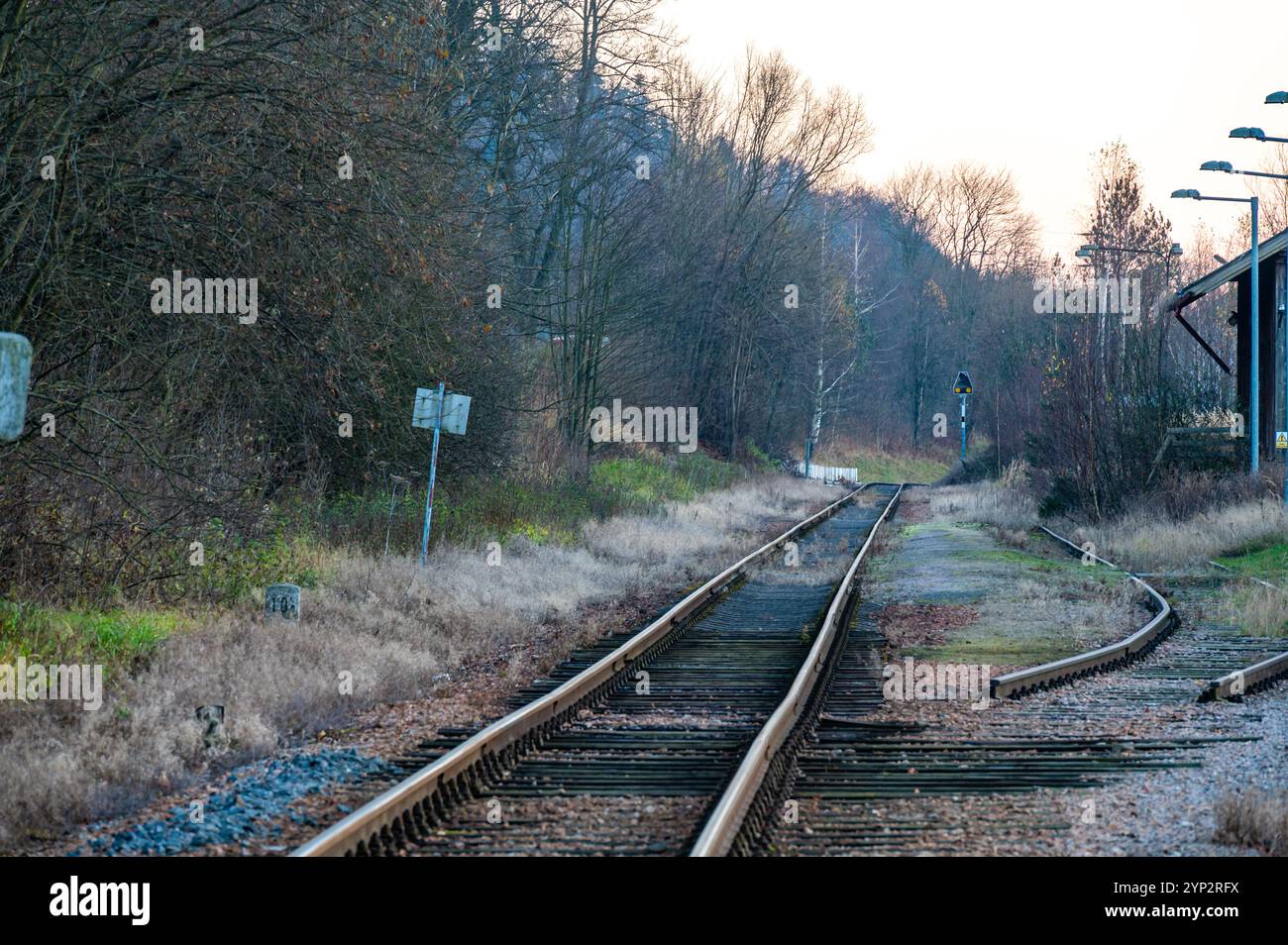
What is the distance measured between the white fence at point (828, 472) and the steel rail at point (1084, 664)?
4500cm

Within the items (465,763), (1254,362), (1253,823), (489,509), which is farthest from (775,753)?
(1254,362)

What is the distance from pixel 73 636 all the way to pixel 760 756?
5715mm

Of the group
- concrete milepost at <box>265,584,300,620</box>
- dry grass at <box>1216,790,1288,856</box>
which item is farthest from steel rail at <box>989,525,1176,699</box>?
concrete milepost at <box>265,584,300,620</box>

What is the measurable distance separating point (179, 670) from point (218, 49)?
505 cm

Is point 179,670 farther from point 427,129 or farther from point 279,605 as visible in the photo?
point 427,129

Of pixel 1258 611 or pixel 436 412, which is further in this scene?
pixel 436 412

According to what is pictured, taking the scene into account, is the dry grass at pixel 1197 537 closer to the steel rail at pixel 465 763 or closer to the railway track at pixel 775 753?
the railway track at pixel 775 753

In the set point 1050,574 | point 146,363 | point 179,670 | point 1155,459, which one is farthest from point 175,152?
point 1155,459

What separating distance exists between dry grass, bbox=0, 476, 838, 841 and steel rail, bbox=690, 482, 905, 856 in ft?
8.45

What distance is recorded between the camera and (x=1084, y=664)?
1305cm

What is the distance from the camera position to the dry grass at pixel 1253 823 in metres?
6.99

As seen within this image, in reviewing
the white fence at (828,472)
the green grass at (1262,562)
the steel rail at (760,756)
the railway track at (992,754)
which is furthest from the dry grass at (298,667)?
the white fence at (828,472)

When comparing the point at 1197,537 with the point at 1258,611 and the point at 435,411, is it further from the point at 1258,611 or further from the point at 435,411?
the point at 435,411

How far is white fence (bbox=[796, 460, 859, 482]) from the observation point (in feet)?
204
